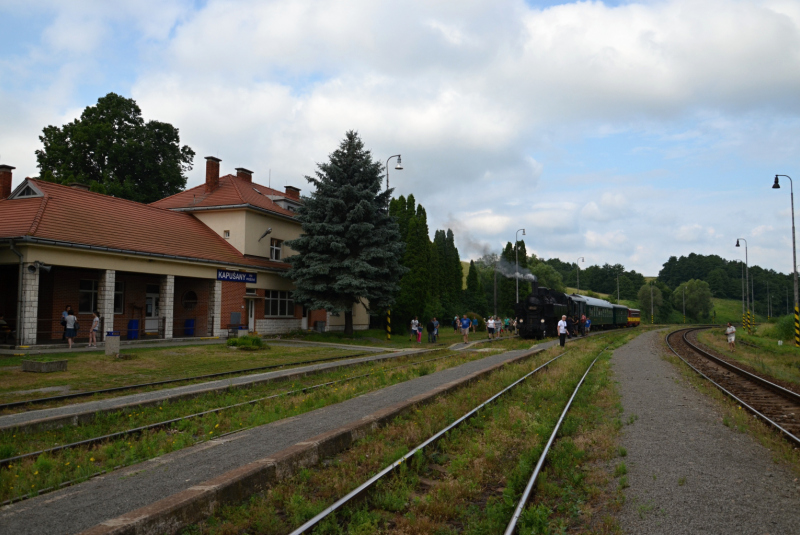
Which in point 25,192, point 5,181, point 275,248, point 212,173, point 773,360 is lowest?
point 773,360

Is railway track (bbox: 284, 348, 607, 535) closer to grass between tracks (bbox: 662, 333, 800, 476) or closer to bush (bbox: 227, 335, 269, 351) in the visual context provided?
grass between tracks (bbox: 662, 333, 800, 476)

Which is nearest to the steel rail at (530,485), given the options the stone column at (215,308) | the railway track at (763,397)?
the railway track at (763,397)

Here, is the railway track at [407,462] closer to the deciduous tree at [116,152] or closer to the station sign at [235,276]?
the station sign at [235,276]

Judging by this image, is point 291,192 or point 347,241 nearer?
point 347,241

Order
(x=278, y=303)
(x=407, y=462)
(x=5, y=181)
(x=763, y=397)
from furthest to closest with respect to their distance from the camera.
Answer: (x=278, y=303) < (x=5, y=181) < (x=763, y=397) < (x=407, y=462)

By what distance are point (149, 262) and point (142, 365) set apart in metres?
8.58

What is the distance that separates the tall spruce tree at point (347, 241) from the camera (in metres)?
30.1

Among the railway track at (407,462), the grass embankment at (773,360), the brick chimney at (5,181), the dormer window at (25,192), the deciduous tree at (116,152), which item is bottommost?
the grass embankment at (773,360)

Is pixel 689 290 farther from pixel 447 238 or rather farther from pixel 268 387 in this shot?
pixel 268 387

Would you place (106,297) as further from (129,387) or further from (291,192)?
(291,192)

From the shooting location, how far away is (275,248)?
1355 inches

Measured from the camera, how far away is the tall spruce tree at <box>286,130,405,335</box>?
30.1 metres

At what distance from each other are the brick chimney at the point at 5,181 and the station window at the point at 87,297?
21.7ft

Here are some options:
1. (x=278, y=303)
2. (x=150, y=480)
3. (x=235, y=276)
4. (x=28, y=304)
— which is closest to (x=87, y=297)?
(x=28, y=304)
